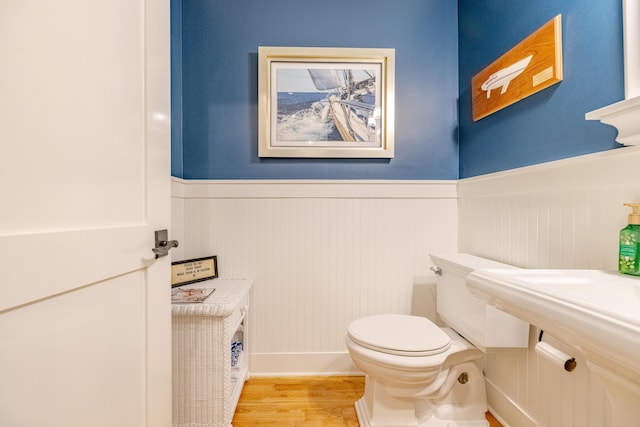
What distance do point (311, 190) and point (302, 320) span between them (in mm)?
765

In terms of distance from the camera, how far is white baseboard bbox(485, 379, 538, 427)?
1229 mm

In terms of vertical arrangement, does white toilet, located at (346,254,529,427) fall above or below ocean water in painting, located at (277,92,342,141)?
below

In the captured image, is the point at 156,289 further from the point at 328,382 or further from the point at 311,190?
the point at 328,382

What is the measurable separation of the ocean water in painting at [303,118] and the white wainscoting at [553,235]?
0.90 meters

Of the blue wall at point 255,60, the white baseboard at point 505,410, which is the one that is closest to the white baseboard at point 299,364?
the white baseboard at point 505,410

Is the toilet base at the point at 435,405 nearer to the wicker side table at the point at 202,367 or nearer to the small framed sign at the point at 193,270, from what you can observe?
the wicker side table at the point at 202,367

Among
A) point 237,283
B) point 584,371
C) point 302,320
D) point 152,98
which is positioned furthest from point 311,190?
point 584,371

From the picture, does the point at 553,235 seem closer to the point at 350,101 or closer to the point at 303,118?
the point at 350,101

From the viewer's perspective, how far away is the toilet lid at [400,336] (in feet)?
3.67

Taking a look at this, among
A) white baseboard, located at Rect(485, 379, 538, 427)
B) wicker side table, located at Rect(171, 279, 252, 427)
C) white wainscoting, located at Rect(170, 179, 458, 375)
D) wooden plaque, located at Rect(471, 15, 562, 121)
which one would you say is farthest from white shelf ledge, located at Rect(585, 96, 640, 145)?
wicker side table, located at Rect(171, 279, 252, 427)

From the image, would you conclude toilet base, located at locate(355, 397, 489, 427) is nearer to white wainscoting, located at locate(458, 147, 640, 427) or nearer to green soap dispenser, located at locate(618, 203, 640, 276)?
white wainscoting, located at locate(458, 147, 640, 427)

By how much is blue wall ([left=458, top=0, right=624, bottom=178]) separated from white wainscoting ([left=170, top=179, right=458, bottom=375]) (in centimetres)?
39

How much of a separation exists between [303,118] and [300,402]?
151cm

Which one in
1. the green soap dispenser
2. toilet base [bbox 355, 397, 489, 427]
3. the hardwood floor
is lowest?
the hardwood floor
